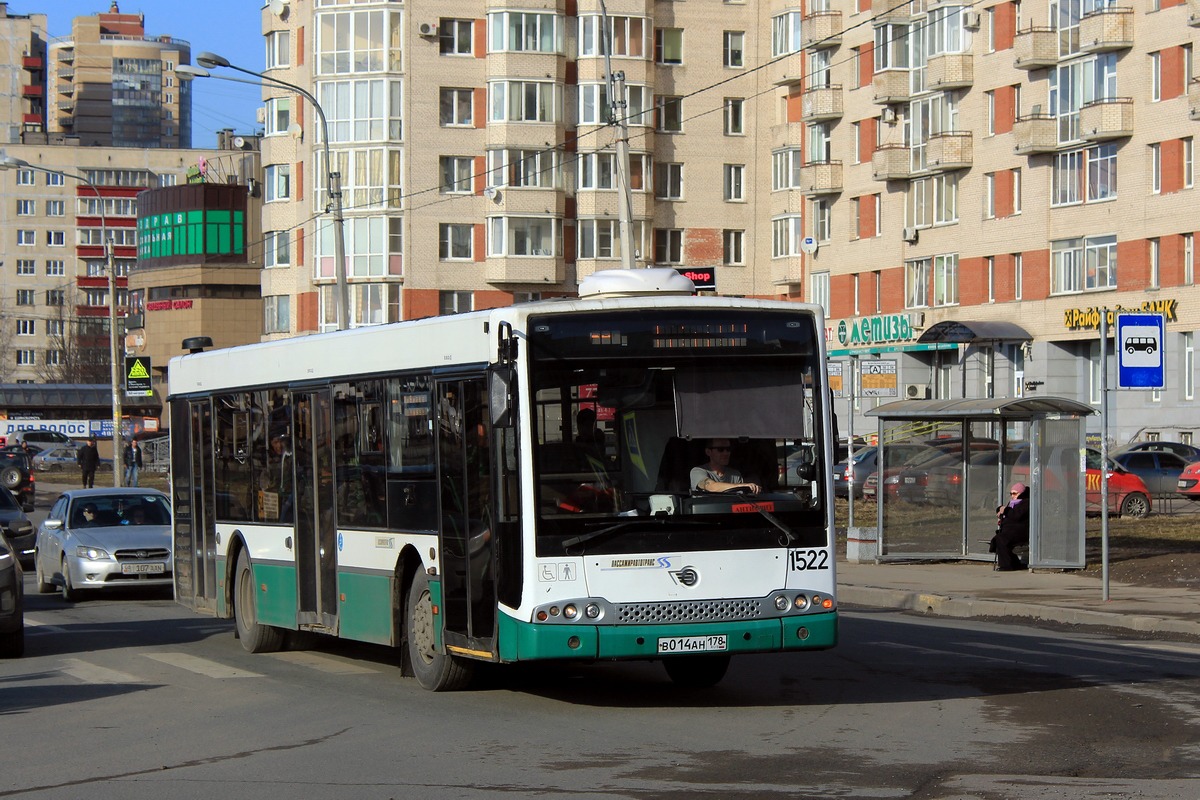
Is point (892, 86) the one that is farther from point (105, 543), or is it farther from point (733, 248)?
point (105, 543)

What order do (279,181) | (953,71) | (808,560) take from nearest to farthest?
(808,560), (953,71), (279,181)

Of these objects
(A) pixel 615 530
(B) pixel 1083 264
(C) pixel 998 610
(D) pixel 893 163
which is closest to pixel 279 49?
(D) pixel 893 163

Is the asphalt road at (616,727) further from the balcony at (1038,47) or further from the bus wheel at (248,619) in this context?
the balcony at (1038,47)

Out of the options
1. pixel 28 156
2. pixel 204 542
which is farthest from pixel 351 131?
pixel 28 156

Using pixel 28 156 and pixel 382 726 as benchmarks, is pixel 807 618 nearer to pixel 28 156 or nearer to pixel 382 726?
pixel 382 726

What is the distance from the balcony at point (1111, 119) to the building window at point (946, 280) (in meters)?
8.48

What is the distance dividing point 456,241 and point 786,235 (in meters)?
13.8

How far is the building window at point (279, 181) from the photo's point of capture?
79.7 m

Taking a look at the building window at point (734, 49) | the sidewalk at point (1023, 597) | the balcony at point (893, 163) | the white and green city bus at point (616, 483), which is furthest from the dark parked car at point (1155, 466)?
the building window at point (734, 49)

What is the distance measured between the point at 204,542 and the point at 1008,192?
45.1 m

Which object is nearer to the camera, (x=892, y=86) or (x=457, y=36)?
(x=892, y=86)

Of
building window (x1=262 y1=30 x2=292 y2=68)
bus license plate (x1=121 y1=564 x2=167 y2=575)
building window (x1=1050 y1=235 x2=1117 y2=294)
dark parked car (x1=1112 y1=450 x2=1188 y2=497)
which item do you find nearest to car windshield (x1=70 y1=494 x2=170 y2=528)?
bus license plate (x1=121 y1=564 x2=167 y2=575)

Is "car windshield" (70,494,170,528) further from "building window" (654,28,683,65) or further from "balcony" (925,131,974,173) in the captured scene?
"building window" (654,28,683,65)

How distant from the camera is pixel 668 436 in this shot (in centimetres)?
1081
